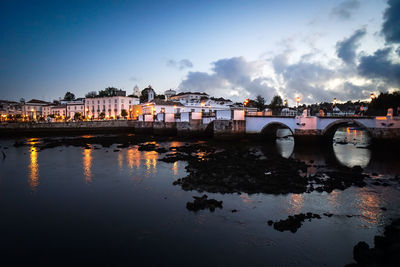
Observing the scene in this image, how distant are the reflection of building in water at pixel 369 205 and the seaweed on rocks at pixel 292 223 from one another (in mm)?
1880

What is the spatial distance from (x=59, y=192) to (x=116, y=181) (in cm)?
315

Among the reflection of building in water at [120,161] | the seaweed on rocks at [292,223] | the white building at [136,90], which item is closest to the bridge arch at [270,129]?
the reflection of building in water at [120,161]

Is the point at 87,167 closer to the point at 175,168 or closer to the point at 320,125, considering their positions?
the point at 175,168

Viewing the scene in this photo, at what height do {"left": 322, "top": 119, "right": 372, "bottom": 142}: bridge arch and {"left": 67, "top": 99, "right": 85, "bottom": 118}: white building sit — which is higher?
{"left": 67, "top": 99, "right": 85, "bottom": 118}: white building

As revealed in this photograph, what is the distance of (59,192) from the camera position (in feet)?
41.7

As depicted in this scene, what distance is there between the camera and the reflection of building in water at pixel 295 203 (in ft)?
31.4

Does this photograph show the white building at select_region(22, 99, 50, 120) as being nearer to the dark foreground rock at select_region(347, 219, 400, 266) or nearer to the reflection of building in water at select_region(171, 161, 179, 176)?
the reflection of building in water at select_region(171, 161, 179, 176)

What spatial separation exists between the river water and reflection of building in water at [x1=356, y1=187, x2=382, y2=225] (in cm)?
4

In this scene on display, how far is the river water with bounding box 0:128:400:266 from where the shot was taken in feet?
22.4

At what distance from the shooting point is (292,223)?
A: 8.27m

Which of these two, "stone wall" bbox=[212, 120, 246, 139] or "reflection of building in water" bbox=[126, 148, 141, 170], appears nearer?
"reflection of building in water" bbox=[126, 148, 141, 170]

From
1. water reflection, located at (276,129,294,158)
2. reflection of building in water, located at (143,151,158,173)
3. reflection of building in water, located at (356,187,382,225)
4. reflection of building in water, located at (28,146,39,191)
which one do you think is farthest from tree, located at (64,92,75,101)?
reflection of building in water, located at (356,187,382,225)

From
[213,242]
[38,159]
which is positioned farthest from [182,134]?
[213,242]

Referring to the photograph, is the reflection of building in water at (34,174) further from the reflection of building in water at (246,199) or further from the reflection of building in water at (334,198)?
the reflection of building in water at (334,198)
